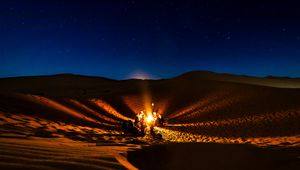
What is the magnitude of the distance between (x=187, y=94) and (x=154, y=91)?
4.55 m

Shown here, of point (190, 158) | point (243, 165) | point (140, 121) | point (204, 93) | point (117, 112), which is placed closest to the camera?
point (243, 165)

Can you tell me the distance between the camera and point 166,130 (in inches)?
635

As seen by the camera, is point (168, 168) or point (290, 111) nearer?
point (168, 168)

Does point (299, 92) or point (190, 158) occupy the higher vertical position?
point (299, 92)

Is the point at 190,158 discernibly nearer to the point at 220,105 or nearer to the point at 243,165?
the point at 243,165

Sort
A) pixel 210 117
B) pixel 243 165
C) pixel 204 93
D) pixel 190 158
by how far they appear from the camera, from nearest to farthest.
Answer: pixel 243 165 < pixel 190 158 < pixel 210 117 < pixel 204 93

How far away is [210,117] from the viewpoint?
20797 mm

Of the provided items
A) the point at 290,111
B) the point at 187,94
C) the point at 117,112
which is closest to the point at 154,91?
the point at 187,94

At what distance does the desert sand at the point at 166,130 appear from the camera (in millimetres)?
4924

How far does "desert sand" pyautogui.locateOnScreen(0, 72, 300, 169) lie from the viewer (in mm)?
4924

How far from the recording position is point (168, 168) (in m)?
5.98

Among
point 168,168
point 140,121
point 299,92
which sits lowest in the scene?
point 168,168

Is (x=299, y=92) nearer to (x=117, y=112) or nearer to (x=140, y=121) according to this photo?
(x=117, y=112)

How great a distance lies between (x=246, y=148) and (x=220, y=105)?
1704 cm
